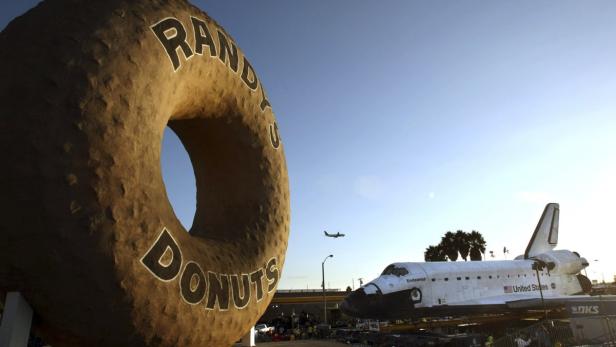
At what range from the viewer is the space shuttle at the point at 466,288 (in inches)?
1051

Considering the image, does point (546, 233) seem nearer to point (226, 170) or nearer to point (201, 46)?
point (226, 170)

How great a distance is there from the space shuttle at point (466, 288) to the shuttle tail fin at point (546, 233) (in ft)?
12.1

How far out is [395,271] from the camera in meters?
28.6

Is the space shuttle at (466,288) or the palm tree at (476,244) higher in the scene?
the palm tree at (476,244)

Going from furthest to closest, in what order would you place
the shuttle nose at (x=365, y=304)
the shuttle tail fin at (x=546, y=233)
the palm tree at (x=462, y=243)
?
1. the palm tree at (x=462, y=243)
2. the shuttle tail fin at (x=546, y=233)
3. the shuttle nose at (x=365, y=304)

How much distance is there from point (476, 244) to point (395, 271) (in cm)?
3655

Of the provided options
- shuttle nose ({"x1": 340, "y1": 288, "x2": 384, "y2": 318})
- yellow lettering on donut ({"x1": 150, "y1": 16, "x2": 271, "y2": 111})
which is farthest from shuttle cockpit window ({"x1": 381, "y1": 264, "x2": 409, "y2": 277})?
yellow lettering on donut ({"x1": 150, "y1": 16, "x2": 271, "y2": 111})

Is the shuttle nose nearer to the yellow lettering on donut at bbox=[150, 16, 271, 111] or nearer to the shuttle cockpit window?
the shuttle cockpit window

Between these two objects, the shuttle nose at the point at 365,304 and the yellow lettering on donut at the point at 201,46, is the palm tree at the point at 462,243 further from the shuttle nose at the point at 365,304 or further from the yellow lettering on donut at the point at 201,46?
the yellow lettering on donut at the point at 201,46

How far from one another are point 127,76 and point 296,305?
54.2 meters

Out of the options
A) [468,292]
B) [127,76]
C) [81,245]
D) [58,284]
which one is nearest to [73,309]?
[58,284]

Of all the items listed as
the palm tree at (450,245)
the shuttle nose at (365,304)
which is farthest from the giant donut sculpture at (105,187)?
the palm tree at (450,245)

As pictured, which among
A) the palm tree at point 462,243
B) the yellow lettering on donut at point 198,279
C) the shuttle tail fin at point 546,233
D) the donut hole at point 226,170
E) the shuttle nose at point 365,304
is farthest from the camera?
the palm tree at point 462,243

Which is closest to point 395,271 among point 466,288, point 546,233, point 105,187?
point 466,288
